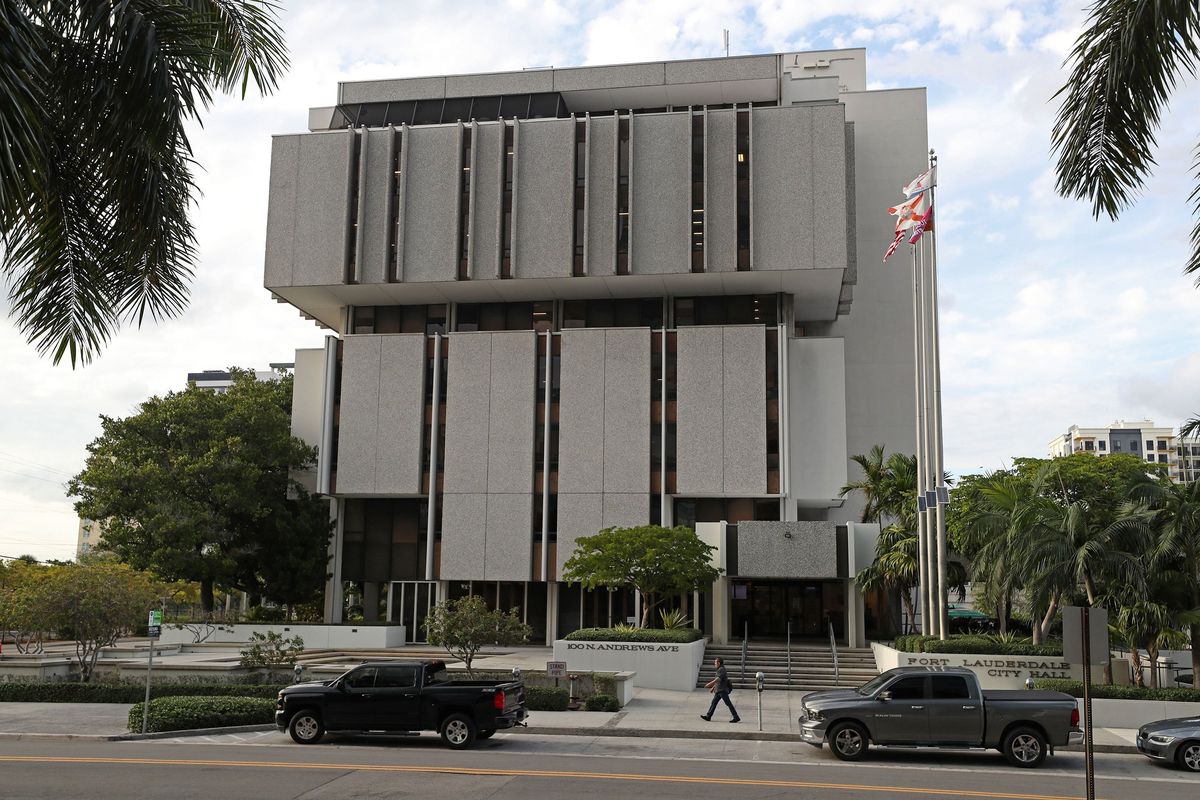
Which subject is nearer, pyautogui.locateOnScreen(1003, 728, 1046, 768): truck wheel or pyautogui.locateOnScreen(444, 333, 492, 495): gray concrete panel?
pyautogui.locateOnScreen(1003, 728, 1046, 768): truck wheel

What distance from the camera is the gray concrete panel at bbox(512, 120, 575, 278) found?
4719cm

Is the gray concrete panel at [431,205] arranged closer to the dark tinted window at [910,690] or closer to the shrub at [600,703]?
the shrub at [600,703]

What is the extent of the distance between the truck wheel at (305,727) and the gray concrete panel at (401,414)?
27.3 meters

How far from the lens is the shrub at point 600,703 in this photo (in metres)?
25.9

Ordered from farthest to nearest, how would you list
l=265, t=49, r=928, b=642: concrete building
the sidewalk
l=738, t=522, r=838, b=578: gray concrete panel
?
l=265, t=49, r=928, b=642: concrete building, l=738, t=522, r=838, b=578: gray concrete panel, the sidewalk

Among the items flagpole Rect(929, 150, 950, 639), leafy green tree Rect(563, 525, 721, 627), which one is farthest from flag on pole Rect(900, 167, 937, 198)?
leafy green tree Rect(563, 525, 721, 627)

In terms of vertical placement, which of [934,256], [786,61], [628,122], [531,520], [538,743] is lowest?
[538,743]

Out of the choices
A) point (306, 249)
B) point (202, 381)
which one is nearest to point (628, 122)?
point (306, 249)

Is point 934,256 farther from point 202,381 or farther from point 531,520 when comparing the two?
point 202,381

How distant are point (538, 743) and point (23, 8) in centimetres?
1639

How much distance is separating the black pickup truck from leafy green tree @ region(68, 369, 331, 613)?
86.6ft

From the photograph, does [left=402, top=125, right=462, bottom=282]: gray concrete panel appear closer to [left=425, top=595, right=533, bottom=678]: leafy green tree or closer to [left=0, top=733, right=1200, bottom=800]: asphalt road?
[left=425, top=595, right=533, bottom=678]: leafy green tree

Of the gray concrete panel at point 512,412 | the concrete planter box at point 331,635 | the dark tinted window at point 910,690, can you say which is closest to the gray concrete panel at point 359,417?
the gray concrete panel at point 512,412

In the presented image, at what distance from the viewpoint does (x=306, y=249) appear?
48781mm
